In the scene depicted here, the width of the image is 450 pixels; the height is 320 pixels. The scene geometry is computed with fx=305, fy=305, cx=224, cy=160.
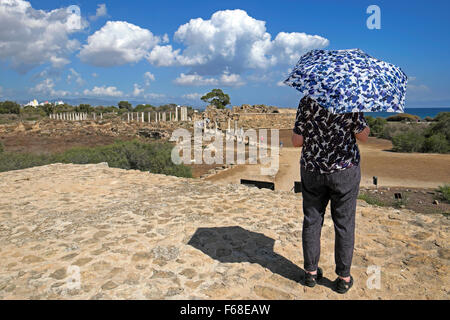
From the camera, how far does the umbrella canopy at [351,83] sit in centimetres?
190

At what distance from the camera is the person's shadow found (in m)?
2.78

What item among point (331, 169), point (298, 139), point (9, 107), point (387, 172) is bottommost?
point (387, 172)

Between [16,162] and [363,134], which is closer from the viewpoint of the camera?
[363,134]

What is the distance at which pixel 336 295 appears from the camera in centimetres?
237

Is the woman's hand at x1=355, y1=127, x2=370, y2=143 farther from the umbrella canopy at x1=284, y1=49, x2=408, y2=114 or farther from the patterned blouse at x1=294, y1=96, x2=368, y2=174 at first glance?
Result: the umbrella canopy at x1=284, y1=49, x2=408, y2=114

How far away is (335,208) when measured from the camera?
7.35ft

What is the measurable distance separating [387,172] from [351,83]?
12.8 metres

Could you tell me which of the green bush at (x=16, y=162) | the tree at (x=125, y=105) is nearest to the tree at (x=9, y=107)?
the tree at (x=125, y=105)

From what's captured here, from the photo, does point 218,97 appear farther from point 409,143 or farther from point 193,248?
point 193,248

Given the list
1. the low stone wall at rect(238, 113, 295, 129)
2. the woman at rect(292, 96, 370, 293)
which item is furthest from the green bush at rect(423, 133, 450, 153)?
the woman at rect(292, 96, 370, 293)

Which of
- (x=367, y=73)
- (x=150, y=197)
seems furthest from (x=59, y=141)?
(x=367, y=73)

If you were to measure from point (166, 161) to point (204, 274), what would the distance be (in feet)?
29.7

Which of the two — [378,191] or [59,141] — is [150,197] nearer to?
[378,191]

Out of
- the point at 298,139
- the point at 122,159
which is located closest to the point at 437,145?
the point at 122,159
